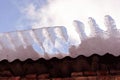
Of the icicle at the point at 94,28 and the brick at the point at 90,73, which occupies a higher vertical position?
the icicle at the point at 94,28

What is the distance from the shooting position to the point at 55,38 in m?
5.32

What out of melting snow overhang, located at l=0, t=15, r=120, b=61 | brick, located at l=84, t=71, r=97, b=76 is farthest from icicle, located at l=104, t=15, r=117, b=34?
brick, located at l=84, t=71, r=97, b=76

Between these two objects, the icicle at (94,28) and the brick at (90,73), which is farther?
the icicle at (94,28)

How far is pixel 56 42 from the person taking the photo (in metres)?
5.29

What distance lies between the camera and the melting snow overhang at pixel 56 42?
4938 mm

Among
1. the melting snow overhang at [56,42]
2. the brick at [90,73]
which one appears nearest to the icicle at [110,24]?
the melting snow overhang at [56,42]

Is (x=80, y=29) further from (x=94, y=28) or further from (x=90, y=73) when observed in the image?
(x=90, y=73)

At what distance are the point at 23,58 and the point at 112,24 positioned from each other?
6.49 feet

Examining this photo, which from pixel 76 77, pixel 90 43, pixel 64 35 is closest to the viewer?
pixel 76 77

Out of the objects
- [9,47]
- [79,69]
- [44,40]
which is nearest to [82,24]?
[44,40]

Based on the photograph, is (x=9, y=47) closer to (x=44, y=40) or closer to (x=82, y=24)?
(x=44, y=40)

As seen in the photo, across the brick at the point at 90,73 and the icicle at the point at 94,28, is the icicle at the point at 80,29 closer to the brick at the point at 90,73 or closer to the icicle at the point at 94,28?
the icicle at the point at 94,28

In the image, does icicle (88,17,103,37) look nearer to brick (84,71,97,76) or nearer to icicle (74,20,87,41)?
icicle (74,20,87,41)

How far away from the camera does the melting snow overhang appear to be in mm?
4938
